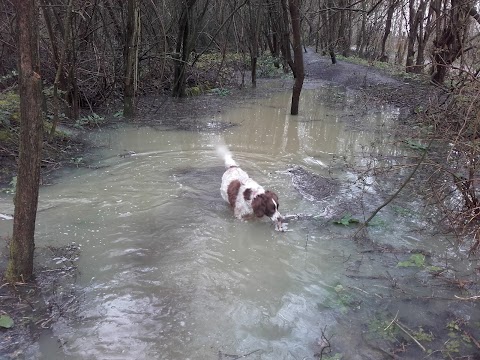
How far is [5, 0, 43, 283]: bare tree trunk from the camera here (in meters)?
3.43

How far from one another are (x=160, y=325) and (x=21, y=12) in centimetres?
294

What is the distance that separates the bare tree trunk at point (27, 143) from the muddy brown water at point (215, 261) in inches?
26.9

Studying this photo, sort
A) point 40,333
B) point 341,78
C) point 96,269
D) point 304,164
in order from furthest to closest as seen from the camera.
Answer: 1. point 341,78
2. point 304,164
3. point 96,269
4. point 40,333

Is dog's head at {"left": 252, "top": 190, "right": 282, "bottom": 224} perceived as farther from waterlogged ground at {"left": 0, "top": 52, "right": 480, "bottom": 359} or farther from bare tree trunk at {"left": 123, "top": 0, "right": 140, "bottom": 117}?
bare tree trunk at {"left": 123, "top": 0, "right": 140, "bottom": 117}

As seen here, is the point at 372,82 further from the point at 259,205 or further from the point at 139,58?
the point at 259,205

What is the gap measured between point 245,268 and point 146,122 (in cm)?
725

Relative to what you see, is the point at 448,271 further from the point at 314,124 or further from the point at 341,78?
the point at 341,78

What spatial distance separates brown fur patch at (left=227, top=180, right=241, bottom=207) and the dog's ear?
40 centimetres

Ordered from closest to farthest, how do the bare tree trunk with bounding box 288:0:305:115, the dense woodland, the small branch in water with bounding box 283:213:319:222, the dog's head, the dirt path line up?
the dense woodland
the dog's head
the small branch in water with bounding box 283:213:319:222
the bare tree trunk with bounding box 288:0:305:115
the dirt path

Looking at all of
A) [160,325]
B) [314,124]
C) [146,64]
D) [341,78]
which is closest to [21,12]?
[160,325]

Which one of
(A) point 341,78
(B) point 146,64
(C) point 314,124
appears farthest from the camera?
(A) point 341,78

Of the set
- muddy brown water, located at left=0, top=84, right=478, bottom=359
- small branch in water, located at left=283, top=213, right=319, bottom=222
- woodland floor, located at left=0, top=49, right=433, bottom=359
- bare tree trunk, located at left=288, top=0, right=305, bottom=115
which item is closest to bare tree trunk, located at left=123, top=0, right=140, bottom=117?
woodland floor, located at left=0, top=49, right=433, bottom=359

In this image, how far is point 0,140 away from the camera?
24.6 feet

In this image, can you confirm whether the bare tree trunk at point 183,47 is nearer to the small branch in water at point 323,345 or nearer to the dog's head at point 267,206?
the dog's head at point 267,206
